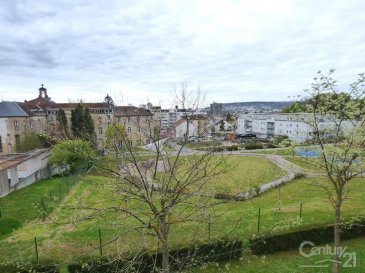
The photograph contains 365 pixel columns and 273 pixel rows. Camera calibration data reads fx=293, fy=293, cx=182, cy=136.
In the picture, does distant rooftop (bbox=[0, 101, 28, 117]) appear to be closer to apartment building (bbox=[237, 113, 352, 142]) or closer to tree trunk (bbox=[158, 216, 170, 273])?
apartment building (bbox=[237, 113, 352, 142])

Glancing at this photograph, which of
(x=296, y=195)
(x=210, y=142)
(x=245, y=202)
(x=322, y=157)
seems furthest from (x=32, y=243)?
(x=296, y=195)

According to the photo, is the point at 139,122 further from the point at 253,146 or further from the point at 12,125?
the point at 253,146

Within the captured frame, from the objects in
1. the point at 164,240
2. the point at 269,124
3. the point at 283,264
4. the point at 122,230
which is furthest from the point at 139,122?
the point at 269,124

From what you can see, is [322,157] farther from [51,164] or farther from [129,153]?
[51,164]

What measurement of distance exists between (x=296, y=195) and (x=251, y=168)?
1329cm

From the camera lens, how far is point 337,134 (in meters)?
10.3

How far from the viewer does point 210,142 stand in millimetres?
8305

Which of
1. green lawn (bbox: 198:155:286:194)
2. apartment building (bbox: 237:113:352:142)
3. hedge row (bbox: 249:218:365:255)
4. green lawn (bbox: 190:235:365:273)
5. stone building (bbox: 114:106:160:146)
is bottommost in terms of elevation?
green lawn (bbox: 198:155:286:194)

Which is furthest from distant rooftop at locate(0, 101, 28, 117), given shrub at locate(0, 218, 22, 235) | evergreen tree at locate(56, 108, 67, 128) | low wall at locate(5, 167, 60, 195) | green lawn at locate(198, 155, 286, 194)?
green lawn at locate(198, 155, 286, 194)

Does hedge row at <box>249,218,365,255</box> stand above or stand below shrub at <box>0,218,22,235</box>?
above

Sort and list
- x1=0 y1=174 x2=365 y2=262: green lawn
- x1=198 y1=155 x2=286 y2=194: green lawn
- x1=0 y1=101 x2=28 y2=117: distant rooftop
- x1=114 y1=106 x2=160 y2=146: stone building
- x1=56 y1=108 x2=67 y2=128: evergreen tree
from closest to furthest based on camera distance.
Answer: x1=114 y1=106 x2=160 y2=146: stone building → x1=56 y1=108 x2=67 y2=128: evergreen tree → x1=0 y1=174 x2=365 y2=262: green lawn → x1=198 y1=155 x2=286 y2=194: green lawn → x1=0 y1=101 x2=28 y2=117: distant rooftop
